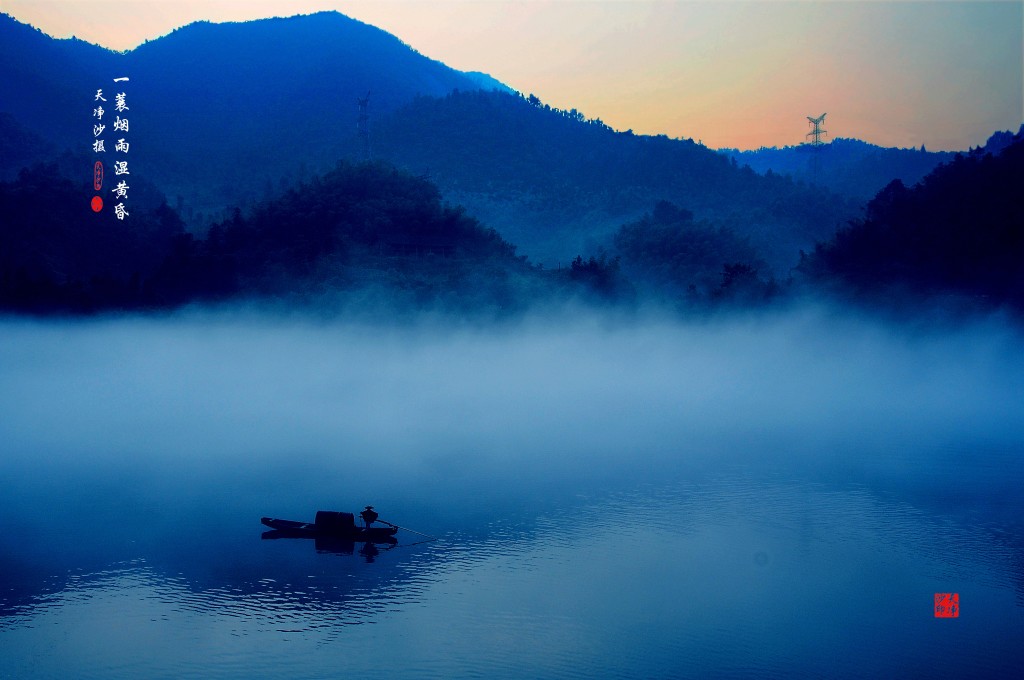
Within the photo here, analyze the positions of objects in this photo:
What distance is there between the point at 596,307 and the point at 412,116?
203ft

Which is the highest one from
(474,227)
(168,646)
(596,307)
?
(474,227)

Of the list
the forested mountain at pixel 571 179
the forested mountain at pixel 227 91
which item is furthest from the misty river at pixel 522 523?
the forested mountain at pixel 227 91

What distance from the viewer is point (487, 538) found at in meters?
22.4

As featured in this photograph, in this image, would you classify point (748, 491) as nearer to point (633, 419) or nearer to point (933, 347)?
point (633, 419)

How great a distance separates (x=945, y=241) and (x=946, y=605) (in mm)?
43751

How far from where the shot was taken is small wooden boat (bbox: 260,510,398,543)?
21.4m

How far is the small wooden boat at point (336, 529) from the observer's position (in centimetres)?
2142

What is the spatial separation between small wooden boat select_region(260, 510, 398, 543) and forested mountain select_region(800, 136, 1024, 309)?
4279 centimetres

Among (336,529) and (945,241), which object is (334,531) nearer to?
(336,529)

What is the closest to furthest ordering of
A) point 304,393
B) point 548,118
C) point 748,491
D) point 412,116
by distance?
point 748,491 → point 304,393 → point 412,116 → point 548,118

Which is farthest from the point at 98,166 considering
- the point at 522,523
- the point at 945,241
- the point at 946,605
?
the point at 945,241

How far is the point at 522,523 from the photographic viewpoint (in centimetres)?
2398

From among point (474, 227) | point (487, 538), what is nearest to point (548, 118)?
point (474, 227)

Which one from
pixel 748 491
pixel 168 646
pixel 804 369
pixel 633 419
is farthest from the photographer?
pixel 804 369
